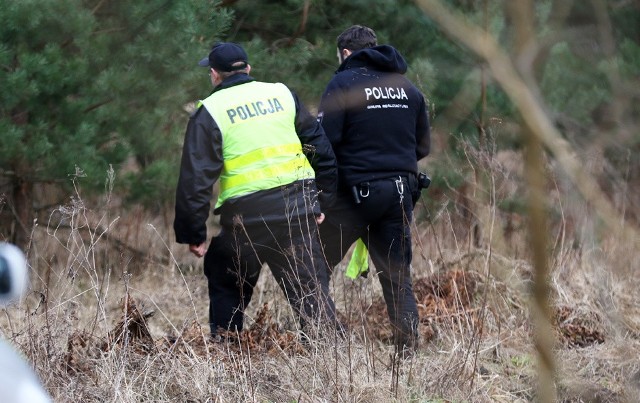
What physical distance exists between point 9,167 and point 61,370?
3335 mm

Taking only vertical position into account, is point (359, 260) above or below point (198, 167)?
below

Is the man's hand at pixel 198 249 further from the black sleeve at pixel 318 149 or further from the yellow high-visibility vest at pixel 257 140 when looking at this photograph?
the black sleeve at pixel 318 149

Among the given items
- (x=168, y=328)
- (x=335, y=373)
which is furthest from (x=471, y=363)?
(x=168, y=328)

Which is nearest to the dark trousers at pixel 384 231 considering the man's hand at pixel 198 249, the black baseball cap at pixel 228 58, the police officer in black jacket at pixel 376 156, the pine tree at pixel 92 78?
the police officer in black jacket at pixel 376 156

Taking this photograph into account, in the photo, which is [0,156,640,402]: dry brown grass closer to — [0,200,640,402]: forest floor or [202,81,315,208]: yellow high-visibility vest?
[0,200,640,402]: forest floor

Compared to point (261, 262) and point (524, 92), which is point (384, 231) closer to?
point (261, 262)

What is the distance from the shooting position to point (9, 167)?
7684 mm

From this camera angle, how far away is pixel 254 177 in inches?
210

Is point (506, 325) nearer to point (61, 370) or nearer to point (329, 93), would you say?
point (329, 93)

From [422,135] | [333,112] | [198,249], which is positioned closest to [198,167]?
[198,249]

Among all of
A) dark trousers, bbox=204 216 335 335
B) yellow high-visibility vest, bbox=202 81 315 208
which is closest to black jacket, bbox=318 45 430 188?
yellow high-visibility vest, bbox=202 81 315 208

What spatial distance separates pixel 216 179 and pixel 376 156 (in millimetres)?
859

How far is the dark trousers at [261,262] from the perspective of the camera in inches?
209

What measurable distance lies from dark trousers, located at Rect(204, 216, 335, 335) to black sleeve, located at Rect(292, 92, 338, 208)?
0.74ft
